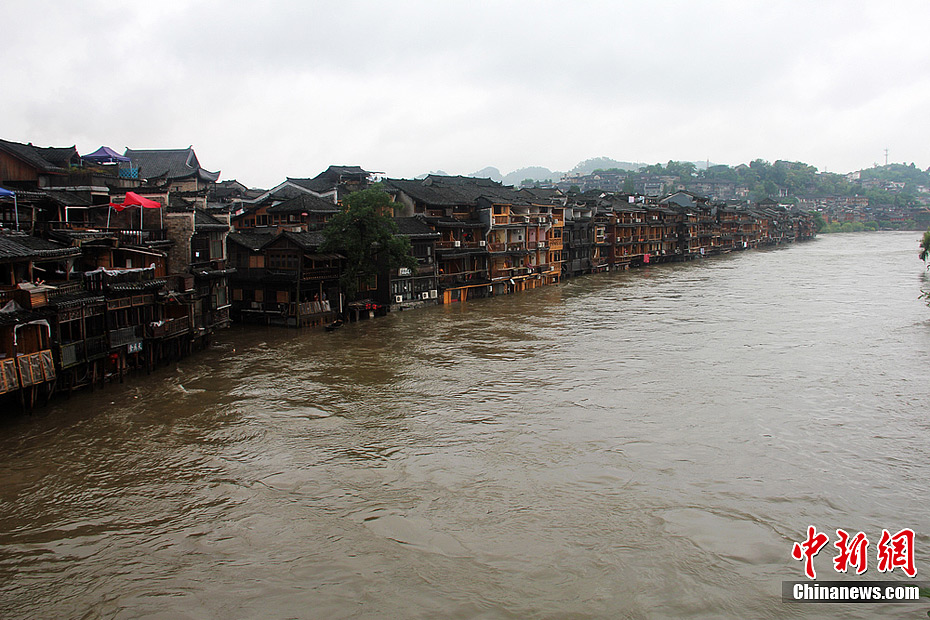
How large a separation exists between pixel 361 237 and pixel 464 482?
83.1ft

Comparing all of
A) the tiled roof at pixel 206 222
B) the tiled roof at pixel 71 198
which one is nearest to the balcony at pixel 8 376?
the tiled roof at pixel 71 198

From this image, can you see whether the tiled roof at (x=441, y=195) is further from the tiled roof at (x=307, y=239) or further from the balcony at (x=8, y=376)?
the balcony at (x=8, y=376)

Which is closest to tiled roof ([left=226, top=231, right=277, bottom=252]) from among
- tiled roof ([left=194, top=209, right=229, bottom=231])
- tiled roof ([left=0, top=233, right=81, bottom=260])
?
tiled roof ([left=194, top=209, right=229, bottom=231])

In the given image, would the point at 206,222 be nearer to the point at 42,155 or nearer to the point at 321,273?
the point at 321,273

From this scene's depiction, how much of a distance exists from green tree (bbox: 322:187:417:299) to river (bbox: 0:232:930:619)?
28.2ft

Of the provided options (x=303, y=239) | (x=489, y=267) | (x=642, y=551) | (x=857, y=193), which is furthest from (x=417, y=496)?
(x=857, y=193)

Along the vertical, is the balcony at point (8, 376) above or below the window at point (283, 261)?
below

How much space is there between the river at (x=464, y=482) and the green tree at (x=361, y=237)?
338 inches

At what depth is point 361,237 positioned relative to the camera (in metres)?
A: 39.9

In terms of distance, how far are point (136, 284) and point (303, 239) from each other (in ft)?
44.9

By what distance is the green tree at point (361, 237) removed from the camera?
3962cm

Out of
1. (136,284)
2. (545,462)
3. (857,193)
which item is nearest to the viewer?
(545,462)

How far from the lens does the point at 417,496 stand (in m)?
16.1

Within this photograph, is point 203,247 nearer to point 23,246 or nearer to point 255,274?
point 255,274
